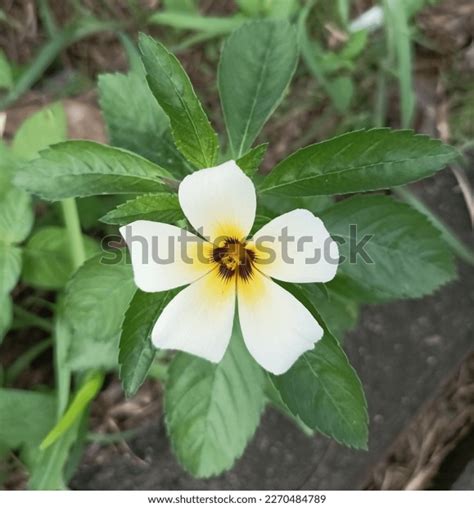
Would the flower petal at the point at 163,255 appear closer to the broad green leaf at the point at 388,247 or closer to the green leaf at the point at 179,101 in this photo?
the green leaf at the point at 179,101

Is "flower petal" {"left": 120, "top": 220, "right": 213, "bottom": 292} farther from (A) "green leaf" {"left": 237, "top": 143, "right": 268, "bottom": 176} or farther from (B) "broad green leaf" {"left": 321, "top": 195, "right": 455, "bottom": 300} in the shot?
(B) "broad green leaf" {"left": 321, "top": 195, "right": 455, "bottom": 300}

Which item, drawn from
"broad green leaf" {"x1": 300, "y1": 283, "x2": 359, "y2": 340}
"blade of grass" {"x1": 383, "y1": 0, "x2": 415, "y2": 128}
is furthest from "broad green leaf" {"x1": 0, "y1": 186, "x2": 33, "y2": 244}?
"blade of grass" {"x1": 383, "y1": 0, "x2": 415, "y2": 128}

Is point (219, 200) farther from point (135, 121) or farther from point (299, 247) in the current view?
point (135, 121)

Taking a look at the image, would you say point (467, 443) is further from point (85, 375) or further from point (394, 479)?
point (85, 375)

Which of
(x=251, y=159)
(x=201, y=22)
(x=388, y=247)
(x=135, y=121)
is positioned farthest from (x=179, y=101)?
(x=201, y=22)

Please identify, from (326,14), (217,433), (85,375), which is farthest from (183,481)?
(326,14)

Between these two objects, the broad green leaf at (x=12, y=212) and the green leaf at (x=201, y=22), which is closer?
the broad green leaf at (x=12, y=212)

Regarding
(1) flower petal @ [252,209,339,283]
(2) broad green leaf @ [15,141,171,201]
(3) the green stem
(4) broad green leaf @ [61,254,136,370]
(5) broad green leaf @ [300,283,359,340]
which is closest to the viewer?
(1) flower petal @ [252,209,339,283]

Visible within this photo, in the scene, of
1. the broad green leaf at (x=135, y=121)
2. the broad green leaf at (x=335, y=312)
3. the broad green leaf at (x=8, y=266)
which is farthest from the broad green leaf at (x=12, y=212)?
the broad green leaf at (x=335, y=312)
